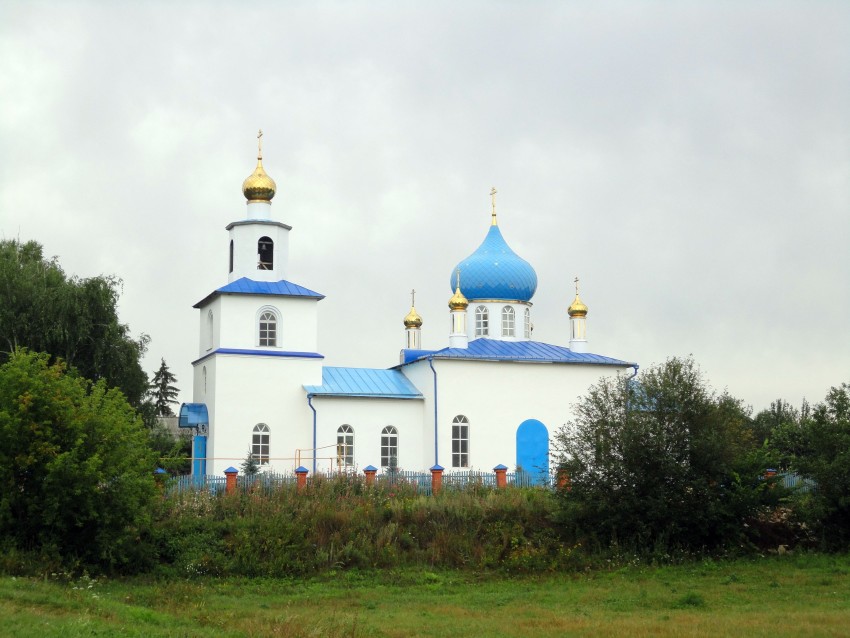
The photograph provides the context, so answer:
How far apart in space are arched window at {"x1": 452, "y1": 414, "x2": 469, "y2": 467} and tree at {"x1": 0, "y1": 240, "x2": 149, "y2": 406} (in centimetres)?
938

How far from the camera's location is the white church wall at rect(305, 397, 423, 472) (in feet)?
94.1

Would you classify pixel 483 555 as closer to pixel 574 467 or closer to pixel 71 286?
pixel 574 467

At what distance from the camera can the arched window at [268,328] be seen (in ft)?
94.8

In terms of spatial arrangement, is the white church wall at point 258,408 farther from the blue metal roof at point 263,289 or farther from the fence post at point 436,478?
the fence post at point 436,478

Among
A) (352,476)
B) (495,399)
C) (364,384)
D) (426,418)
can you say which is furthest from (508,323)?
(352,476)

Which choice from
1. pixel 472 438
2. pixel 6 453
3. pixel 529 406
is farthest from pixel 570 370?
pixel 6 453

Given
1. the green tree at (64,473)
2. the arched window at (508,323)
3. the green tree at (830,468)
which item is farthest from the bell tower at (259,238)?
the green tree at (830,468)

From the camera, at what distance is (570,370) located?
101 feet

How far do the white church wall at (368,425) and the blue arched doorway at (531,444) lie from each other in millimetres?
2684

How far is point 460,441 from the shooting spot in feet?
96.7

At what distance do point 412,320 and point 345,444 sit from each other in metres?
7.24

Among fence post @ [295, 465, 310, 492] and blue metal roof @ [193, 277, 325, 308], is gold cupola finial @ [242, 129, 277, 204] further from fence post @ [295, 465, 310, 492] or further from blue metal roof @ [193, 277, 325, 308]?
fence post @ [295, 465, 310, 492]

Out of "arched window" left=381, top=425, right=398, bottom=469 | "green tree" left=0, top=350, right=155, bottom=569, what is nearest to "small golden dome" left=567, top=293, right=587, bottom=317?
"arched window" left=381, top=425, right=398, bottom=469

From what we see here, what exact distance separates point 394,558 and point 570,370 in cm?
1215
